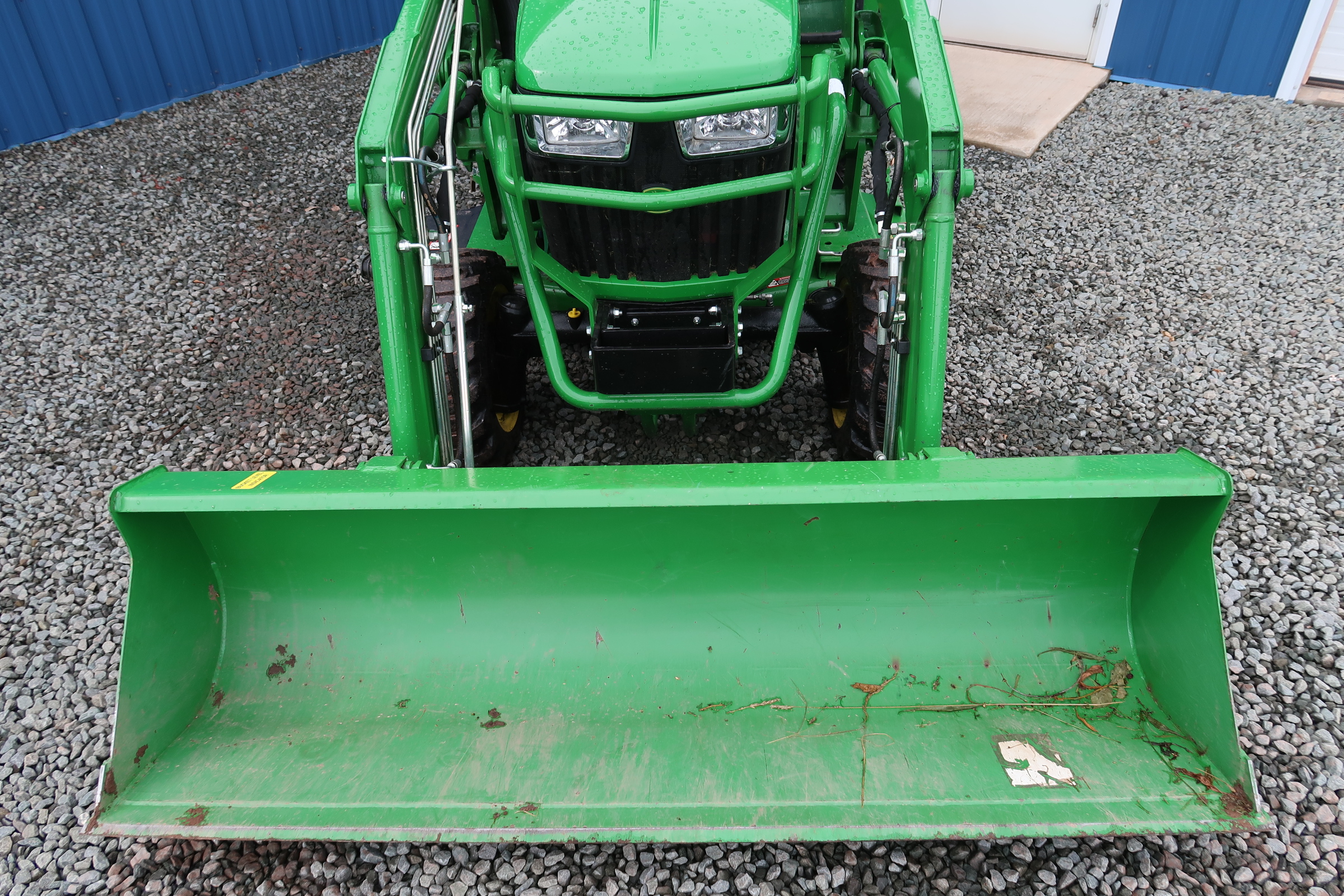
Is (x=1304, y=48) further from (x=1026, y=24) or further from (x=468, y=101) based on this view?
(x=468, y=101)

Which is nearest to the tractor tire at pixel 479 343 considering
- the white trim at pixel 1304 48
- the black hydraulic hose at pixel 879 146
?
the black hydraulic hose at pixel 879 146

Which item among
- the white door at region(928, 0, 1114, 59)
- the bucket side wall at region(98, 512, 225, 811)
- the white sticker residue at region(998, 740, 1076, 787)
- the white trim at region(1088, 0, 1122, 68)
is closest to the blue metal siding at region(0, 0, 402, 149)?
the white door at region(928, 0, 1114, 59)

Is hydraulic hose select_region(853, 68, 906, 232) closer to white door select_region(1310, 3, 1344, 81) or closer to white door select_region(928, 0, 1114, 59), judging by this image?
white door select_region(928, 0, 1114, 59)

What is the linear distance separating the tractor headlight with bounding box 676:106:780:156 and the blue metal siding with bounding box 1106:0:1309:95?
605 cm

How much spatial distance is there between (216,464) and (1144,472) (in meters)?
3.23

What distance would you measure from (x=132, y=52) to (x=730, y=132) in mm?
6419

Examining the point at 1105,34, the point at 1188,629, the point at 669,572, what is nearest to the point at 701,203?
the point at 669,572

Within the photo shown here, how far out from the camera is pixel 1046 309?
4.28m

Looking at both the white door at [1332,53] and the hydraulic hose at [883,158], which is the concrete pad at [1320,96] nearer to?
the white door at [1332,53]

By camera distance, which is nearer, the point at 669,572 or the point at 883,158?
the point at 669,572

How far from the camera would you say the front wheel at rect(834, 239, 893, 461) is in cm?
272

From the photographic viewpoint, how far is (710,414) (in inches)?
141

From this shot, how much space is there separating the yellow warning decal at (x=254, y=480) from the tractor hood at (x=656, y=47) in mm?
1214

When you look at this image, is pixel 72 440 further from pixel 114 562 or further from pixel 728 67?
pixel 728 67
